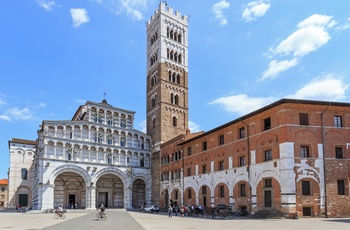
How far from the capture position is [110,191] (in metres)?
Answer: 57.2

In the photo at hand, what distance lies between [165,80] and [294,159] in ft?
110

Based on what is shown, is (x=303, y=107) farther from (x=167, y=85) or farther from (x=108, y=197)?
(x=108, y=197)

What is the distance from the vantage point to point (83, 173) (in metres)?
51.4

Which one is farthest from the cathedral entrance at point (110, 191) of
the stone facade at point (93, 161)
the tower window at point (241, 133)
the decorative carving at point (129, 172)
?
the tower window at point (241, 133)

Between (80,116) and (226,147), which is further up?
(80,116)

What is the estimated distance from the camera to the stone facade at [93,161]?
48.8m

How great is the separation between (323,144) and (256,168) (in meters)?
6.20

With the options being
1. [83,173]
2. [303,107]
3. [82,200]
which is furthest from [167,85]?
[303,107]

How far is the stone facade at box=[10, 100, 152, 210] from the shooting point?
48844mm

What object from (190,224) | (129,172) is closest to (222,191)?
(190,224)

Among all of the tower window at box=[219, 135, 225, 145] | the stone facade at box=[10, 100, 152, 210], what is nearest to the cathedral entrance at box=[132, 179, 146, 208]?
the stone facade at box=[10, 100, 152, 210]

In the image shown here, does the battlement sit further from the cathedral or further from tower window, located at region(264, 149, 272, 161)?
tower window, located at region(264, 149, 272, 161)

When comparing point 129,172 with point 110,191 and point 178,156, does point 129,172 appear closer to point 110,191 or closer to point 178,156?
point 110,191

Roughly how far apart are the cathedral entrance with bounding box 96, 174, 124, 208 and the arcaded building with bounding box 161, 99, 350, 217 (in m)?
27.2
